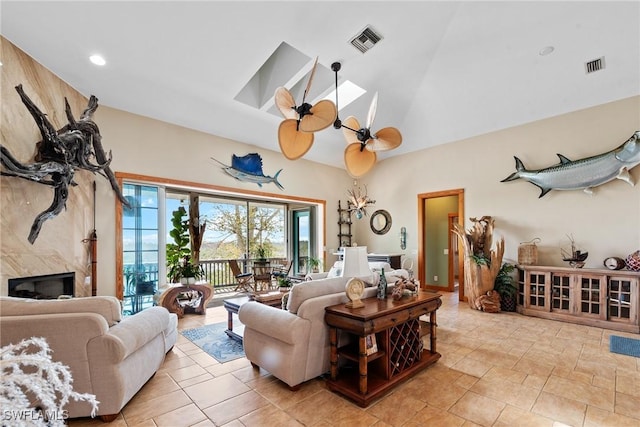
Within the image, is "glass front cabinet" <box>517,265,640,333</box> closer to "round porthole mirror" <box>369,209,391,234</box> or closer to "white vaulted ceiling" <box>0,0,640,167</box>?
"white vaulted ceiling" <box>0,0,640,167</box>

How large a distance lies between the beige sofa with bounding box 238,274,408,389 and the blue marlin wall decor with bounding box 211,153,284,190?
3673mm

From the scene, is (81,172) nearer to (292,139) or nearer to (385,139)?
(292,139)

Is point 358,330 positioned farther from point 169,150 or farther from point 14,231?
point 169,150

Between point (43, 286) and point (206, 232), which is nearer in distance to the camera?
point (43, 286)

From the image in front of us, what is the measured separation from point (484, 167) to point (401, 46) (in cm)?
320

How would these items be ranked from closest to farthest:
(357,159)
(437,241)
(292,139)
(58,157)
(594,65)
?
1. (292,139)
2. (58,157)
3. (357,159)
4. (594,65)
5. (437,241)

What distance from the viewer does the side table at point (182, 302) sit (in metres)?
5.02

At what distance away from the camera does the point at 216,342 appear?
12.9 ft

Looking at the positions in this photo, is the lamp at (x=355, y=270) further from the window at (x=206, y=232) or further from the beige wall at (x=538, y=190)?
the beige wall at (x=538, y=190)

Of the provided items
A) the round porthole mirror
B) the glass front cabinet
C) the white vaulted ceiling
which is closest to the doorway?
the round porthole mirror

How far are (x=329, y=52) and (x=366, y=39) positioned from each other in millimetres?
546

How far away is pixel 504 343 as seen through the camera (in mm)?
3848

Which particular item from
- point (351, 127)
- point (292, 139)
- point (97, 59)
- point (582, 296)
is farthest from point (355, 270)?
point (582, 296)

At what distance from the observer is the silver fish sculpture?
4504 millimetres
